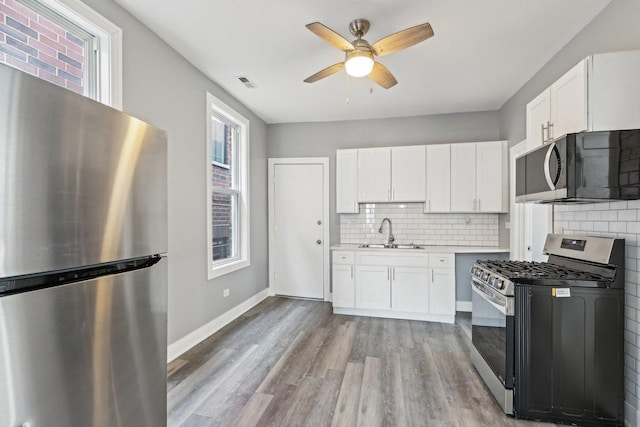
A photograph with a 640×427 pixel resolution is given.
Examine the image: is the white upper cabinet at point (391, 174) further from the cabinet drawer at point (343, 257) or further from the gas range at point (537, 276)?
the gas range at point (537, 276)

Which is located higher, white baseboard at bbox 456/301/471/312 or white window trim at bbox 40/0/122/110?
white window trim at bbox 40/0/122/110

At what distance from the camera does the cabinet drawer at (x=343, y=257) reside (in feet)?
13.5

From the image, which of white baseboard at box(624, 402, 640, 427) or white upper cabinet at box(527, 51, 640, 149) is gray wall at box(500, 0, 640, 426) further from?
white upper cabinet at box(527, 51, 640, 149)

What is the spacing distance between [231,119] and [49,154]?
3.37 meters

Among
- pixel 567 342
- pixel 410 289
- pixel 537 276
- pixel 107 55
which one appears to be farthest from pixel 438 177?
pixel 107 55

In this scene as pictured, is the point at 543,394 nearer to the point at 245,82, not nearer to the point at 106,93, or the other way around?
the point at 106,93

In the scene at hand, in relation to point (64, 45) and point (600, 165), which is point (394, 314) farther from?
point (64, 45)

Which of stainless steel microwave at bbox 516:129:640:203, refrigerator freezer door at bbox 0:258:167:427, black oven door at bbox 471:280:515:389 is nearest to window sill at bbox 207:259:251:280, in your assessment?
refrigerator freezer door at bbox 0:258:167:427

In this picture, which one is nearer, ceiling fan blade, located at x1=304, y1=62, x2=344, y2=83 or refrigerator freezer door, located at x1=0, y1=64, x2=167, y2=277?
refrigerator freezer door, located at x1=0, y1=64, x2=167, y2=277

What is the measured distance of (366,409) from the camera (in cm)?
213

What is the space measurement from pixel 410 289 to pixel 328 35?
302cm

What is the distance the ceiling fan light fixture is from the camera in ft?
7.55

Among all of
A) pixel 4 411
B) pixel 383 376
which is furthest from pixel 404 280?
pixel 4 411

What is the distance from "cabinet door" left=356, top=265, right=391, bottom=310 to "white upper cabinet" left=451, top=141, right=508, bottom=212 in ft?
4.32
